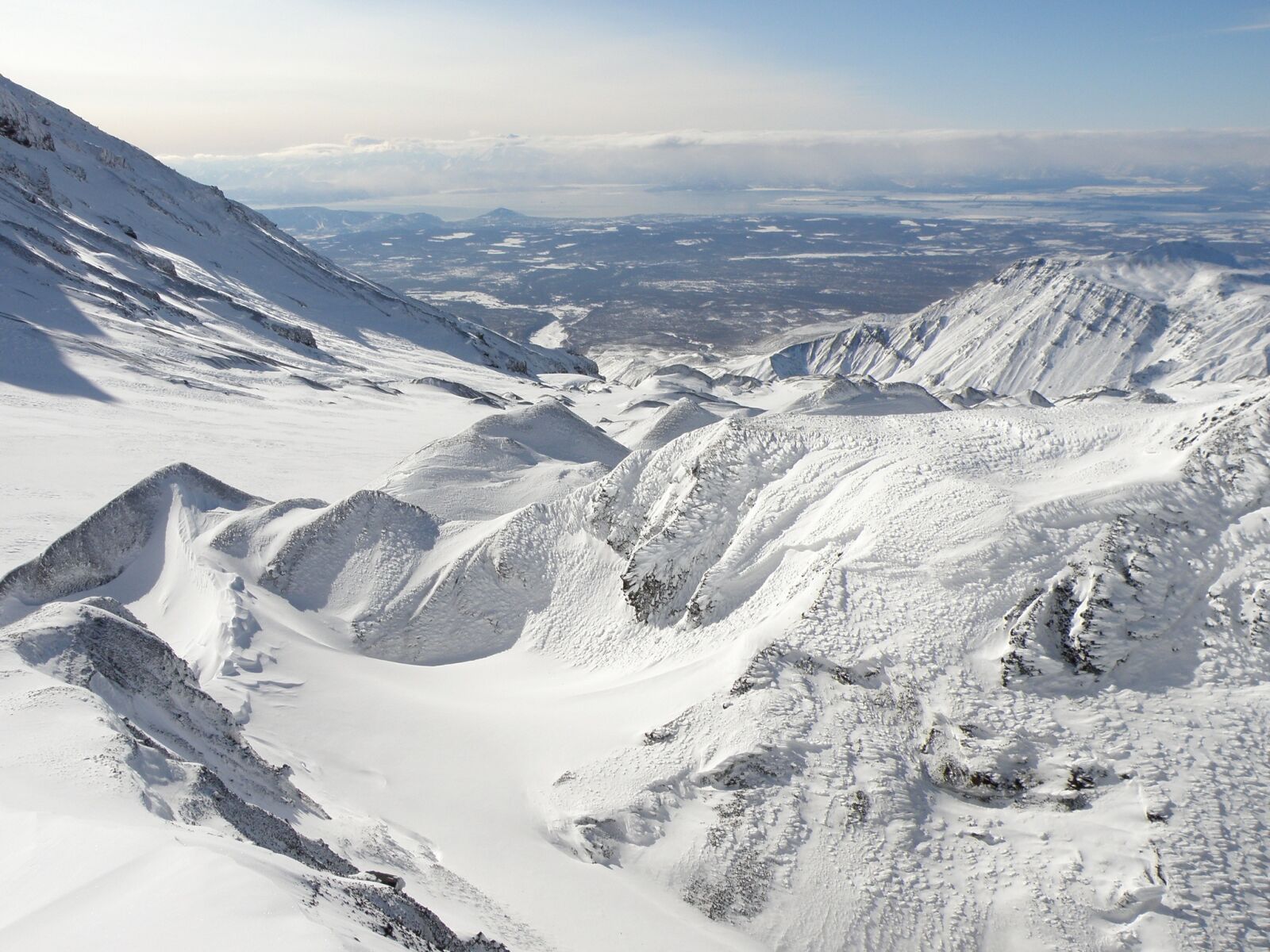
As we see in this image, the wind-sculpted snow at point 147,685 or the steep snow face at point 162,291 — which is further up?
the steep snow face at point 162,291

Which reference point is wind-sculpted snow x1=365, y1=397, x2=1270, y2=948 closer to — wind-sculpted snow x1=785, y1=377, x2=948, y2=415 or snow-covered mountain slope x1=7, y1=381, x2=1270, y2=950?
snow-covered mountain slope x1=7, y1=381, x2=1270, y2=950

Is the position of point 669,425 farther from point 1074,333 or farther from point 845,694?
point 1074,333

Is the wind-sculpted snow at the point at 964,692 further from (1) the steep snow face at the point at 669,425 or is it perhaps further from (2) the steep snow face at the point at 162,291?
(2) the steep snow face at the point at 162,291

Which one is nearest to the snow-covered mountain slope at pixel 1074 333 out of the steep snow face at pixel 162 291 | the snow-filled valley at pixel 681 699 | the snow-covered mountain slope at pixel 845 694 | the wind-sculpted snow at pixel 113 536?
the steep snow face at pixel 162 291

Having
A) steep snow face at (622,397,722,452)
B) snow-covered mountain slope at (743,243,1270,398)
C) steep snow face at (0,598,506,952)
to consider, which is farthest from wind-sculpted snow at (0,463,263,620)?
snow-covered mountain slope at (743,243,1270,398)

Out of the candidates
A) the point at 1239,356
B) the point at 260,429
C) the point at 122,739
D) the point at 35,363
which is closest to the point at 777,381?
the point at 260,429

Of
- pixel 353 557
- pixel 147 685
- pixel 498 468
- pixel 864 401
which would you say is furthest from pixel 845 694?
pixel 864 401
